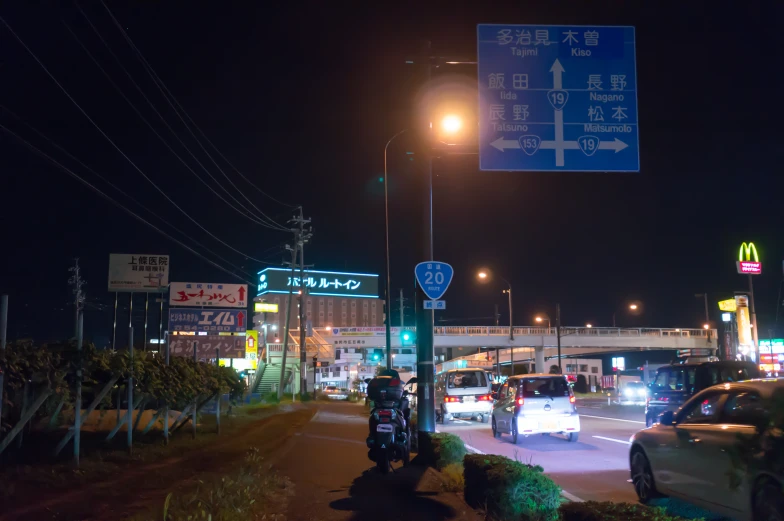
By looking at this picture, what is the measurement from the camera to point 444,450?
11094mm

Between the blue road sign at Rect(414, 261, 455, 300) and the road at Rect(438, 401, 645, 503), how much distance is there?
377cm

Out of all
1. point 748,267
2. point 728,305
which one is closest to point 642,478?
point 748,267

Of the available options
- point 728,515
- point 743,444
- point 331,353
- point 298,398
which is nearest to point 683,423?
point 728,515

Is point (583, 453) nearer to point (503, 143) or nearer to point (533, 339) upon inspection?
point (503, 143)

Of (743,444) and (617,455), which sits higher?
(743,444)

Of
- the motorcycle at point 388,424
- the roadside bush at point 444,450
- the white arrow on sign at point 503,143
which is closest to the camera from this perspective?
the roadside bush at point 444,450

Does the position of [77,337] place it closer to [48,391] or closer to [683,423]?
[48,391]

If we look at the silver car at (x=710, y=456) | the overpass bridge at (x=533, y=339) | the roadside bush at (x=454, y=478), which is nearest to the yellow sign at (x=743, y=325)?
the overpass bridge at (x=533, y=339)

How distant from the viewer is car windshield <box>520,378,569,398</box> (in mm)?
17108

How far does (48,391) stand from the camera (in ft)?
32.8

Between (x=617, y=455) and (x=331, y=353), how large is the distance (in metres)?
50.5

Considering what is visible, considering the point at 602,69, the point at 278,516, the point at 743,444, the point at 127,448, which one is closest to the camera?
the point at 743,444

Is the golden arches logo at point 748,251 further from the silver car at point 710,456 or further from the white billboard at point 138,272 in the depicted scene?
the silver car at point 710,456

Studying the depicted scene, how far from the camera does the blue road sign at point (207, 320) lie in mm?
30234
